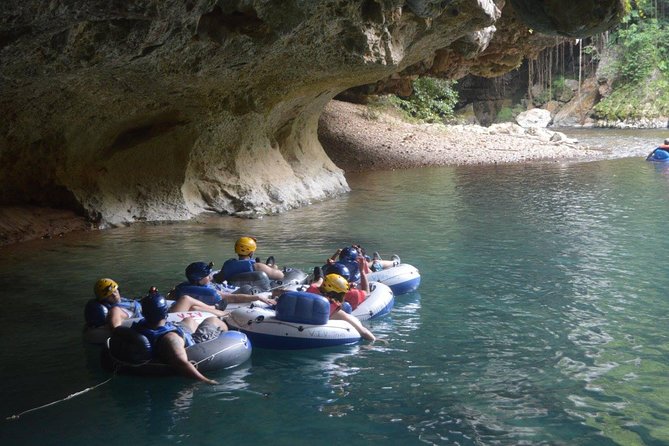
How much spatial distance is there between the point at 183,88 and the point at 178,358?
24.0ft

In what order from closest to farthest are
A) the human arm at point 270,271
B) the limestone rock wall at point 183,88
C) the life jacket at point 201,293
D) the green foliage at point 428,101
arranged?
the life jacket at point 201,293, the limestone rock wall at point 183,88, the human arm at point 270,271, the green foliage at point 428,101

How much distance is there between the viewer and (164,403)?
6.71 m

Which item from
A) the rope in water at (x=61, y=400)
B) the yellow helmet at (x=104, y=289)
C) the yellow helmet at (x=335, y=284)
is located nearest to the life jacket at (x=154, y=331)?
the rope in water at (x=61, y=400)

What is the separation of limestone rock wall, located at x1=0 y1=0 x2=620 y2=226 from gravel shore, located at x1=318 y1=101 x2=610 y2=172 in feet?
22.3

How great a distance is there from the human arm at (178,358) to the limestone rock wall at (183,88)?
3.48 m

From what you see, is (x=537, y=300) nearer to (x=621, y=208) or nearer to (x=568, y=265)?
(x=568, y=265)

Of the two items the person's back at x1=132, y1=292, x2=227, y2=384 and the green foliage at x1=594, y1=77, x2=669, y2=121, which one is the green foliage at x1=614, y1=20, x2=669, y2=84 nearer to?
the green foliage at x1=594, y1=77, x2=669, y2=121

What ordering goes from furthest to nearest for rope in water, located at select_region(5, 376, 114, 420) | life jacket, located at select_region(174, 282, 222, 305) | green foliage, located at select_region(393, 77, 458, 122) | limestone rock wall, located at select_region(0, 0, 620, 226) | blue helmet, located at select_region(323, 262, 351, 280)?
green foliage, located at select_region(393, 77, 458, 122), limestone rock wall, located at select_region(0, 0, 620, 226), blue helmet, located at select_region(323, 262, 351, 280), life jacket, located at select_region(174, 282, 222, 305), rope in water, located at select_region(5, 376, 114, 420)

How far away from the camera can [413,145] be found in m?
27.0

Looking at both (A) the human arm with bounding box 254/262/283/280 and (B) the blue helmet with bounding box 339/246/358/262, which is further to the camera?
(A) the human arm with bounding box 254/262/283/280

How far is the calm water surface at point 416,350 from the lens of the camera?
6.10 meters

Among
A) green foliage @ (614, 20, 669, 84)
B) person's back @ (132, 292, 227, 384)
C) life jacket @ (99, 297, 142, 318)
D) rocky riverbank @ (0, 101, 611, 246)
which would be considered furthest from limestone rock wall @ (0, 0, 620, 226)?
green foliage @ (614, 20, 669, 84)

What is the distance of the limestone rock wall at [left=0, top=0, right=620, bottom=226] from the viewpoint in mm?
9383

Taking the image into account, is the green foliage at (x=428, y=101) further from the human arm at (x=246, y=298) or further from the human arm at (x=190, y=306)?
the human arm at (x=190, y=306)
